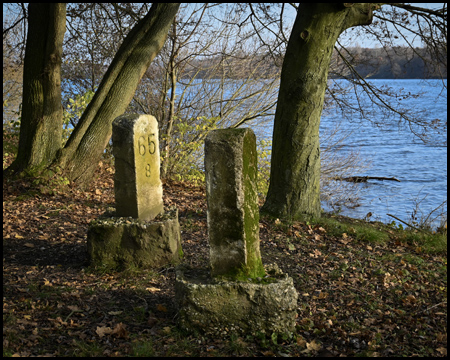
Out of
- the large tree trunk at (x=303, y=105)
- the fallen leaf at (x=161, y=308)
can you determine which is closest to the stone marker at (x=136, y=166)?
the fallen leaf at (x=161, y=308)

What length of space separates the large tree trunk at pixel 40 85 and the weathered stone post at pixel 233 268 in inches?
244

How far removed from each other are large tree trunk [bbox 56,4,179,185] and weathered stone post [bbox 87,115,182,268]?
3922mm

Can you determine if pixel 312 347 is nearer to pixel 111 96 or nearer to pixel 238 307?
pixel 238 307

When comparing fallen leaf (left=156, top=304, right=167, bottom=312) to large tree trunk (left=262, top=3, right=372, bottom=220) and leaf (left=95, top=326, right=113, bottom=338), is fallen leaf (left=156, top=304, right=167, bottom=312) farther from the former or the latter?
large tree trunk (left=262, top=3, right=372, bottom=220)

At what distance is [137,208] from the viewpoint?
584 centimetres

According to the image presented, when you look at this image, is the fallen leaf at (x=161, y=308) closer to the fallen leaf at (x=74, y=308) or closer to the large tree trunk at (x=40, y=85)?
the fallen leaf at (x=74, y=308)

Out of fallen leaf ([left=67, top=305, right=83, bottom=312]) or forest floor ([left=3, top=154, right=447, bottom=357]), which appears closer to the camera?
forest floor ([left=3, top=154, right=447, bottom=357])

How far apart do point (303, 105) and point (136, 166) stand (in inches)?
119

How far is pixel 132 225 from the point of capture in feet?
18.6

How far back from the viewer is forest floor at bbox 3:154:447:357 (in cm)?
394

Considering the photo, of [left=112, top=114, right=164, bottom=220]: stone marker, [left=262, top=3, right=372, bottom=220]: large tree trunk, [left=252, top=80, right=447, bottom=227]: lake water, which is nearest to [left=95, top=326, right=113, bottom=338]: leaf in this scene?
[left=112, top=114, right=164, bottom=220]: stone marker

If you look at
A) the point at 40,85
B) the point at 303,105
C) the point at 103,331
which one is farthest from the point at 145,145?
the point at 40,85

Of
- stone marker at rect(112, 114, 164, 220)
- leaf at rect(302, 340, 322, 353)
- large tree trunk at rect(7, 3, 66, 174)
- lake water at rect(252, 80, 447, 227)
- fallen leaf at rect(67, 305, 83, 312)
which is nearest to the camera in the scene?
leaf at rect(302, 340, 322, 353)

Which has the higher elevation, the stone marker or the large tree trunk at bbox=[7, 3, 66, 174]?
Result: the large tree trunk at bbox=[7, 3, 66, 174]
